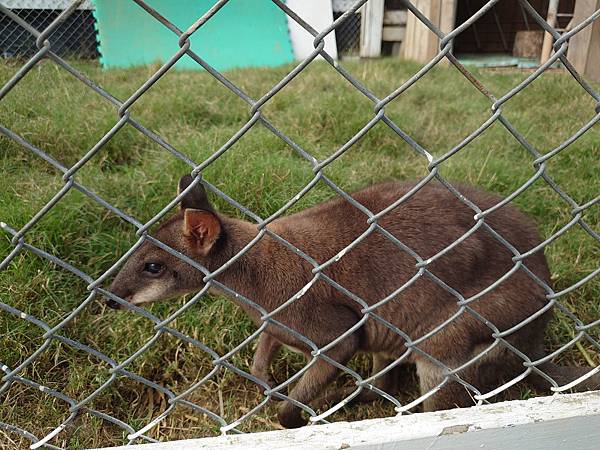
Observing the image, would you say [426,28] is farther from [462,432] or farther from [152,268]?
[462,432]

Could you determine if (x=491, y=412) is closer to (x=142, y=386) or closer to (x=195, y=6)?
(x=142, y=386)

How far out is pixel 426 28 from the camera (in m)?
7.39

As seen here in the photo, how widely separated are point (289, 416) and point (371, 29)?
6.62 meters

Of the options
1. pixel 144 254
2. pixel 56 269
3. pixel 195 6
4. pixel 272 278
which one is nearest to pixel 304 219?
pixel 272 278

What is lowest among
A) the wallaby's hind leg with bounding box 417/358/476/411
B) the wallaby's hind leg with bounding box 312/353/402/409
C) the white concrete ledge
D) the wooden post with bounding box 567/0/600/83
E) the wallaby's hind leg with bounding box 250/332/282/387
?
the wallaby's hind leg with bounding box 312/353/402/409

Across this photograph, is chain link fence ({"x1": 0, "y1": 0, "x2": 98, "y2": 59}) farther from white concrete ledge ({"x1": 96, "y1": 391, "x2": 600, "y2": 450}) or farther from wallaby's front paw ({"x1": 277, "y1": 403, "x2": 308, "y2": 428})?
white concrete ledge ({"x1": 96, "y1": 391, "x2": 600, "y2": 450})

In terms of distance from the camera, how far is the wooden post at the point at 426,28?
712 centimetres

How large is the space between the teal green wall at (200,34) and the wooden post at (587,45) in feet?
10.9

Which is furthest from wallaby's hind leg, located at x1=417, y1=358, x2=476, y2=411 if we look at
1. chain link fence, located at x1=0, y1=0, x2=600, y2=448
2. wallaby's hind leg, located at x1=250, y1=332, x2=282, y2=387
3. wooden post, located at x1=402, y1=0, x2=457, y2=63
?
wooden post, located at x1=402, y1=0, x2=457, y2=63

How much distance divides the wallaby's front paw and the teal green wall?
5.40 m

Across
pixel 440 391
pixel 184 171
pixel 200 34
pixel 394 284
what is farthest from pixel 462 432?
pixel 200 34

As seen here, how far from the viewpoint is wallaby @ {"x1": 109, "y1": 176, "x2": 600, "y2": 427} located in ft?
7.27

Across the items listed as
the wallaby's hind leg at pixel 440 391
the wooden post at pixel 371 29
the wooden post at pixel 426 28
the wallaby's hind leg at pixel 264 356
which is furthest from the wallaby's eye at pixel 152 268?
the wooden post at pixel 371 29

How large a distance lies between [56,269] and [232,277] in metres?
0.86
